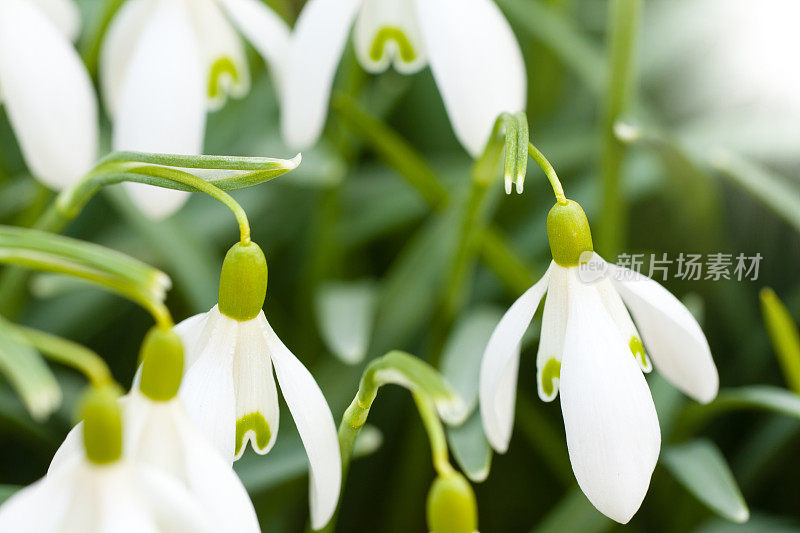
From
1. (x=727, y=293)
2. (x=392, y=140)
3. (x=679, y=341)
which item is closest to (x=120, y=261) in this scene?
(x=679, y=341)

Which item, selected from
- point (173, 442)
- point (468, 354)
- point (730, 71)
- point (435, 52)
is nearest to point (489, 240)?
point (468, 354)

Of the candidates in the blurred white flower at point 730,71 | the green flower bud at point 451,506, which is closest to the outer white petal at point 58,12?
the green flower bud at point 451,506

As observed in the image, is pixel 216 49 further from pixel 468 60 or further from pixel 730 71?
pixel 730 71

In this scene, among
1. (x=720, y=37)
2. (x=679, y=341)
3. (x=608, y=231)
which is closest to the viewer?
(x=679, y=341)

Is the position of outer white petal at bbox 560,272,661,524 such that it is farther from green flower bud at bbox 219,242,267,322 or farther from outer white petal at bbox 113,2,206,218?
outer white petal at bbox 113,2,206,218

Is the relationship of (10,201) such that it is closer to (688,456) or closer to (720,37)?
(688,456)

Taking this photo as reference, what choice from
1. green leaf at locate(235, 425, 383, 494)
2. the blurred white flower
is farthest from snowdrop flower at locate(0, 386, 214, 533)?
the blurred white flower
